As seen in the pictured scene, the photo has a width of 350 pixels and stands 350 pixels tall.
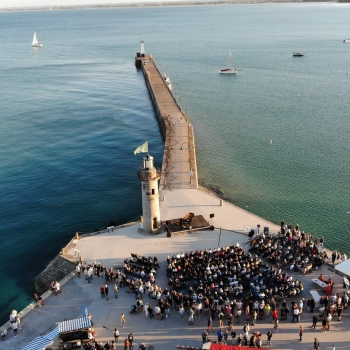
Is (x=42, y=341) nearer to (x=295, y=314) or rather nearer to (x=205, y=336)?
(x=205, y=336)

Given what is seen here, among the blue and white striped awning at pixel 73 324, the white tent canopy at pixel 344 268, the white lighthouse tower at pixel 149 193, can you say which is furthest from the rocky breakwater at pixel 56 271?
the white tent canopy at pixel 344 268

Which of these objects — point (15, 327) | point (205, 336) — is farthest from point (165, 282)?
point (15, 327)

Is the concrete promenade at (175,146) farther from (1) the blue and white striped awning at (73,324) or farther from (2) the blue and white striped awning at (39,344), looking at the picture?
(2) the blue and white striped awning at (39,344)

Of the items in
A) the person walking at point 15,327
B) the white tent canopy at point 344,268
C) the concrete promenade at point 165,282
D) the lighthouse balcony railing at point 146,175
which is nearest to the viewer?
the concrete promenade at point 165,282

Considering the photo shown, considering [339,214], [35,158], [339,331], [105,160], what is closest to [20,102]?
[35,158]

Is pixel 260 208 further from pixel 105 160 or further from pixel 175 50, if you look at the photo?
pixel 175 50

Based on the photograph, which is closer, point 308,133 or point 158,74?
point 308,133
